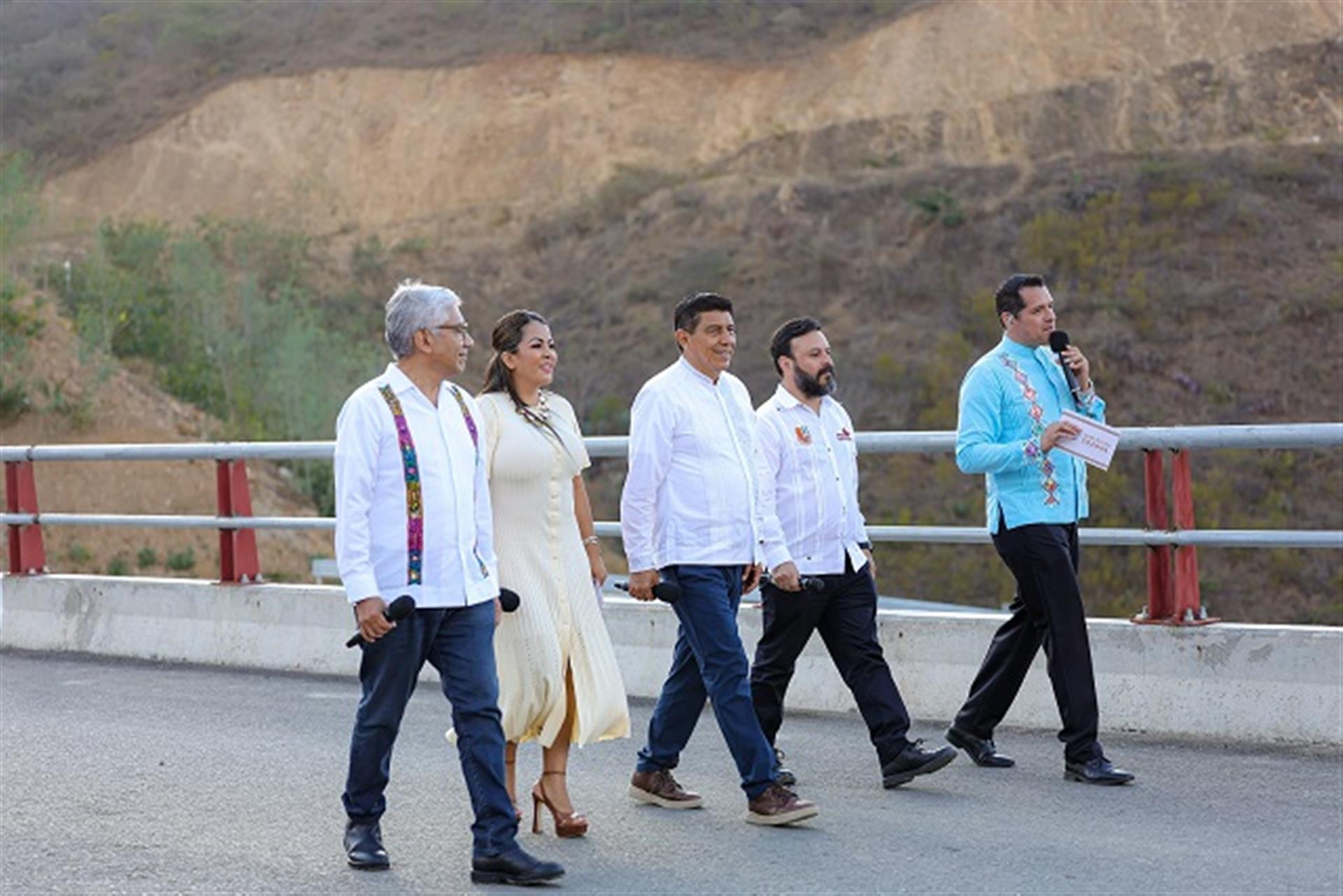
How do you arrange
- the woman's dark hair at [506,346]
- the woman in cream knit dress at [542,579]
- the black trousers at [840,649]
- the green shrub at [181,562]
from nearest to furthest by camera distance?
the woman in cream knit dress at [542,579]
the woman's dark hair at [506,346]
the black trousers at [840,649]
the green shrub at [181,562]

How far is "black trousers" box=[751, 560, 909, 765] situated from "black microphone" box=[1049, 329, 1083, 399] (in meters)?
1.15

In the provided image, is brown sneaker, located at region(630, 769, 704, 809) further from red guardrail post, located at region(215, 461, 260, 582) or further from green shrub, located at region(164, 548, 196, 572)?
green shrub, located at region(164, 548, 196, 572)

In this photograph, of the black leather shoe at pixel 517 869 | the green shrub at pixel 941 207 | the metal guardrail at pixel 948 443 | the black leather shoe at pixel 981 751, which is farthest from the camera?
the green shrub at pixel 941 207

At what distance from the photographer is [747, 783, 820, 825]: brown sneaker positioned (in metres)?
7.80

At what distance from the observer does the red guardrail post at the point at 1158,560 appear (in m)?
9.69

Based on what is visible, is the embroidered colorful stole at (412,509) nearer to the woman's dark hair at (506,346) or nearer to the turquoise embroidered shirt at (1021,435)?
the woman's dark hair at (506,346)

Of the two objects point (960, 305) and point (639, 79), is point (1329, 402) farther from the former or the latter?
point (639, 79)

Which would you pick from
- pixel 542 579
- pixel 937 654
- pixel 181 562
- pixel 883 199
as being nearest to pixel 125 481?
pixel 181 562

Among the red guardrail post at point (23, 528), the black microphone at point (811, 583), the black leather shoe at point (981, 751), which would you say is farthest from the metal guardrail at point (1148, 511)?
the black microphone at point (811, 583)

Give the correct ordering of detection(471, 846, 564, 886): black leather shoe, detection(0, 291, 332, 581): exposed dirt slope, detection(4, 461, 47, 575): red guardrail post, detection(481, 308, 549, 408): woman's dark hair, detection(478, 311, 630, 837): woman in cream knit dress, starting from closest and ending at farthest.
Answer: detection(471, 846, 564, 886): black leather shoe, detection(478, 311, 630, 837): woman in cream knit dress, detection(481, 308, 549, 408): woman's dark hair, detection(4, 461, 47, 575): red guardrail post, detection(0, 291, 332, 581): exposed dirt slope

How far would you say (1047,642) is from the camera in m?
8.80

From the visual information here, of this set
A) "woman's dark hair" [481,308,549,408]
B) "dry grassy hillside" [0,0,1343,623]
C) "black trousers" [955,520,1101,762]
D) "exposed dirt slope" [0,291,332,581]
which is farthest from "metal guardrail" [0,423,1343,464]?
"dry grassy hillside" [0,0,1343,623]

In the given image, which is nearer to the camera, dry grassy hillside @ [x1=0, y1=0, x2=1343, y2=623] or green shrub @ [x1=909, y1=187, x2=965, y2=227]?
dry grassy hillside @ [x1=0, y1=0, x2=1343, y2=623]

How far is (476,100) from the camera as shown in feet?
221
